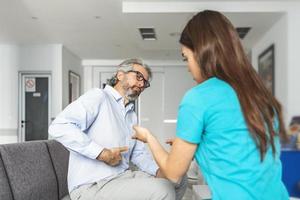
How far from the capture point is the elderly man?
1.62 metres

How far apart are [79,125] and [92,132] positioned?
0.10m

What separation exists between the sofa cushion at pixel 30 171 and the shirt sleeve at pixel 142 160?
55 centimetres

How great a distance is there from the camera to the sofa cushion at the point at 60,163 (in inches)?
96.9

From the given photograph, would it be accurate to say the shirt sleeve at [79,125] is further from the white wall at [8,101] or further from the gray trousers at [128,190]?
the white wall at [8,101]

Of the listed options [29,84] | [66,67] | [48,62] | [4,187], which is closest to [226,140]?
[4,187]

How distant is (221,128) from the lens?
1124 mm

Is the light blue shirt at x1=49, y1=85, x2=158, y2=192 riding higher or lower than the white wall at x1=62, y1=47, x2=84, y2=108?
lower

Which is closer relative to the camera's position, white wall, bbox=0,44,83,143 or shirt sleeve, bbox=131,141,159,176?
shirt sleeve, bbox=131,141,159,176

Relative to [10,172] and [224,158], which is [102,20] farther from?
[224,158]

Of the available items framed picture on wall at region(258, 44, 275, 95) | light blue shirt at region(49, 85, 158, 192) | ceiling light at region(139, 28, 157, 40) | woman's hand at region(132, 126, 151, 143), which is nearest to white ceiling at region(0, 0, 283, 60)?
ceiling light at region(139, 28, 157, 40)

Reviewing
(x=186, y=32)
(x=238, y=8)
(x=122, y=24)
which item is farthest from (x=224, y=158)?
(x=122, y=24)

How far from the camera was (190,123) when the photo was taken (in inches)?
44.7

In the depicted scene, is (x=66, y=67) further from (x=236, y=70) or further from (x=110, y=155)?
(x=236, y=70)

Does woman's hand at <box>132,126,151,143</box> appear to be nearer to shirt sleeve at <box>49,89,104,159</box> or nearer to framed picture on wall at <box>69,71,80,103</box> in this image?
shirt sleeve at <box>49,89,104,159</box>
